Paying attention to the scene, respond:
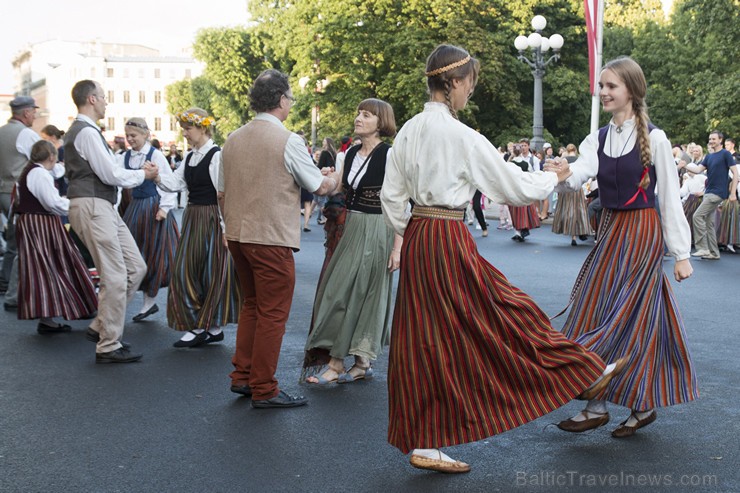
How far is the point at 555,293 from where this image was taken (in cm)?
1131

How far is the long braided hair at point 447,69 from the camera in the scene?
472 cm

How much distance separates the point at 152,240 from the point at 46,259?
1.09m

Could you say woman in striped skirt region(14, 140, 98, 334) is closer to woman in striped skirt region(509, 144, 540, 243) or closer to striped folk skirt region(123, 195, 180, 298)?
striped folk skirt region(123, 195, 180, 298)

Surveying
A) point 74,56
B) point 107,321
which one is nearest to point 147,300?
point 107,321

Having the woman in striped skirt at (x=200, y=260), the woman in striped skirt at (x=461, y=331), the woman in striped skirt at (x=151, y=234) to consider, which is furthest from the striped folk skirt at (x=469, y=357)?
the woman in striped skirt at (x=151, y=234)

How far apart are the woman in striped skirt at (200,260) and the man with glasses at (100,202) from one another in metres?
0.58

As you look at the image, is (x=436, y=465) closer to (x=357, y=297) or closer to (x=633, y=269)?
(x=633, y=269)

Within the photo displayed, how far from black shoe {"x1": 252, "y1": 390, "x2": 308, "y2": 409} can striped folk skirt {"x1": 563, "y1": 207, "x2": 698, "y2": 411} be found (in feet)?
5.66

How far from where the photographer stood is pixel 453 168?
15.0 feet

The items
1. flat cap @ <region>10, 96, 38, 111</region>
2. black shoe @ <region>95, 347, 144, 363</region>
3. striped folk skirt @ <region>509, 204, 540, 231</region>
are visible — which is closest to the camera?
black shoe @ <region>95, 347, 144, 363</region>

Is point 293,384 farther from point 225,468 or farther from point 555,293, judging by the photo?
point 555,293

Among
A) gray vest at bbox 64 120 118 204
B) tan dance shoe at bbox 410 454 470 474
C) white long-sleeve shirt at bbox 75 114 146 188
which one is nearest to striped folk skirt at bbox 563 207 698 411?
tan dance shoe at bbox 410 454 470 474

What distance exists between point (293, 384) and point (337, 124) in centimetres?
3906

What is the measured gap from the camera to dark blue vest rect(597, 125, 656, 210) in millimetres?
5219
